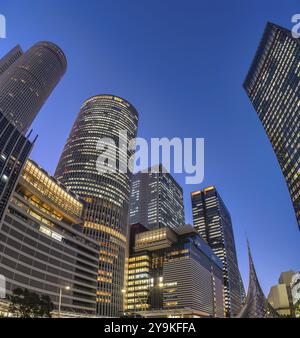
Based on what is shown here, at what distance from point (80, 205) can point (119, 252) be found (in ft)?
180

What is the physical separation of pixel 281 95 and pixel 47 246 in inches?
5793

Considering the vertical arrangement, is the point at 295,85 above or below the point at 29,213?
above

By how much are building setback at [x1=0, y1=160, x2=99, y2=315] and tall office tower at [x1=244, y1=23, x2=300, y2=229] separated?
353 ft

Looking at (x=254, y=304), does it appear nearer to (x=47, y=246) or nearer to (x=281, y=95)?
(x=47, y=246)

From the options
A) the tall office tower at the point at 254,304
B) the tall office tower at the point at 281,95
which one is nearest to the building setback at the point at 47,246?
the tall office tower at the point at 254,304

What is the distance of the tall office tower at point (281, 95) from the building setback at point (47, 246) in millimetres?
107577

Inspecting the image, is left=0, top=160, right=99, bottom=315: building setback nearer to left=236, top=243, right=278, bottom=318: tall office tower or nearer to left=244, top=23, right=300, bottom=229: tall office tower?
left=236, top=243, right=278, bottom=318: tall office tower

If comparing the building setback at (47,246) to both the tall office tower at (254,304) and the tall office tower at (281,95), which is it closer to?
the tall office tower at (254,304)

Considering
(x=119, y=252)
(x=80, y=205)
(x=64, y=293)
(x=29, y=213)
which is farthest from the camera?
(x=119, y=252)
